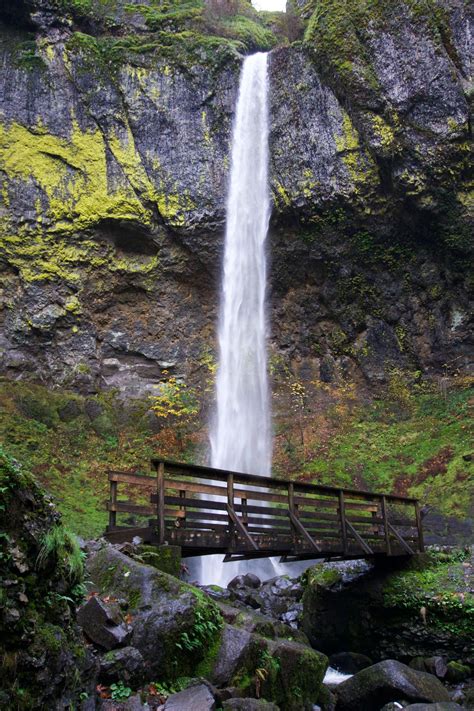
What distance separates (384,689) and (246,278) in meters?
16.6

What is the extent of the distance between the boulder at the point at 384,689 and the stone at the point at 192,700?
3.15 m

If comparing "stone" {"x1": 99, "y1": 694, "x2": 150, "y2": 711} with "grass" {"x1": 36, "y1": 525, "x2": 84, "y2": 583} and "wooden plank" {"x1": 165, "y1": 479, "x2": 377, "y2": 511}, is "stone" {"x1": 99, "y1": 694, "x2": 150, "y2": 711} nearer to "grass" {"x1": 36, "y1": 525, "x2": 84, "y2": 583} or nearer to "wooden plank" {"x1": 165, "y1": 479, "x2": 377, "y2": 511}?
"grass" {"x1": 36, "y1": 525, "x2": 84, "y2": 583}

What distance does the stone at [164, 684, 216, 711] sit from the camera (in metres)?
4.48

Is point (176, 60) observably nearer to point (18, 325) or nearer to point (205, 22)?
point (205, 22)

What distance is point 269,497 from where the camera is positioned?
8.50 m

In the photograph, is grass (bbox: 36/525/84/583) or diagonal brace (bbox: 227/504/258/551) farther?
diagonal brace (bbox: 227/504/258/551)

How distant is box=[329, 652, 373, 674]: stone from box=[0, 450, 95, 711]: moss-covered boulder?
6.36 m

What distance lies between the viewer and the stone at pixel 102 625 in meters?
4.78

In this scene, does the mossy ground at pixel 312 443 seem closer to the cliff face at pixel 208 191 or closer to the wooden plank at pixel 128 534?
the cliff face at pixel 208 191

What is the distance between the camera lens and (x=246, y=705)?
484 centimetres

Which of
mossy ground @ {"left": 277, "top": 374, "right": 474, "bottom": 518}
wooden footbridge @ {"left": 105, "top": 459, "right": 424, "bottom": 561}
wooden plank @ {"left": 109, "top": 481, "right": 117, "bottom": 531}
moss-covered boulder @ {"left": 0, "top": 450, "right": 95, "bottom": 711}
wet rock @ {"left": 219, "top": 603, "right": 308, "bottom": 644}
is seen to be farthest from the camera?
mossy ground @ {"left": 277, "top": 374, "right": 474, "bottom": 518}

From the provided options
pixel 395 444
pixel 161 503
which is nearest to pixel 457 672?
pixel 161 503

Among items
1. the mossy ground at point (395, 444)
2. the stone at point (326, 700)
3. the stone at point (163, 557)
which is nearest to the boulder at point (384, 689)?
the stone at point (326, 700)

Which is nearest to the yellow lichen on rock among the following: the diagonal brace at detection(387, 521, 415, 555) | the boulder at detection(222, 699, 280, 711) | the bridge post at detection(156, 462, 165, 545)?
the diagonal brace at detection(387, 521, 415, 555)
